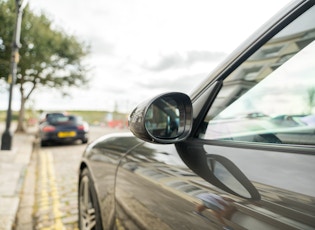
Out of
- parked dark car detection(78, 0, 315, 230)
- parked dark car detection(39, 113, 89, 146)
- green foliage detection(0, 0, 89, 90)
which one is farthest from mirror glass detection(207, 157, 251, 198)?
green foliage detection(0, 0, 89, 90)

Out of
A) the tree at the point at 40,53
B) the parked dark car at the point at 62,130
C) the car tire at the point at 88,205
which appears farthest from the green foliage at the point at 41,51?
the car tire at the point at 88,205

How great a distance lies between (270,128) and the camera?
122 centimetres

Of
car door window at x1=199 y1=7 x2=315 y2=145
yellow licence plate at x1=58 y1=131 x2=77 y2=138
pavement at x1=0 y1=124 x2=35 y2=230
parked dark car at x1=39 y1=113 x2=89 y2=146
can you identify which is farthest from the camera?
yellow licence plate at x1=58 y1=131 x2=77 y2=138

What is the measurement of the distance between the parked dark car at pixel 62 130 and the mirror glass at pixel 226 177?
11.6 metres

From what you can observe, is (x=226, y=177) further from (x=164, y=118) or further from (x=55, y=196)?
(x=55, y=196)

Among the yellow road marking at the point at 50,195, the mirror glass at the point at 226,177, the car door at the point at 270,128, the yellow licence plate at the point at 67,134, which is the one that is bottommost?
the yellow road marking at the point at 50,195

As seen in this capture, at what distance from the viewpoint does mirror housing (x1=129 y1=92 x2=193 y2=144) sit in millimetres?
1204

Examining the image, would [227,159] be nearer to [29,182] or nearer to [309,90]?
[309,90]

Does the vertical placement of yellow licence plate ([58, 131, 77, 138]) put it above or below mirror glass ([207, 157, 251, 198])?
below

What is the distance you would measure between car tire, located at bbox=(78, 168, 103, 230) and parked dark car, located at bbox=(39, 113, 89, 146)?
973 centimetres

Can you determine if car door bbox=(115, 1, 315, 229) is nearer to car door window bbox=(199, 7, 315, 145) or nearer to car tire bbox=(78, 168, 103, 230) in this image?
car door window bbox=(199, 7, 315, 145)

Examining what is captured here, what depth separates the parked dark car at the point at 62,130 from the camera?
11.9 metres

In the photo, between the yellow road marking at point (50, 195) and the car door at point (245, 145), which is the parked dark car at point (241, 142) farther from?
the yellow road marking at point (50, 195)

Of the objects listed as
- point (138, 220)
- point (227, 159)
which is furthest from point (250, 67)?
point (138, 220)
